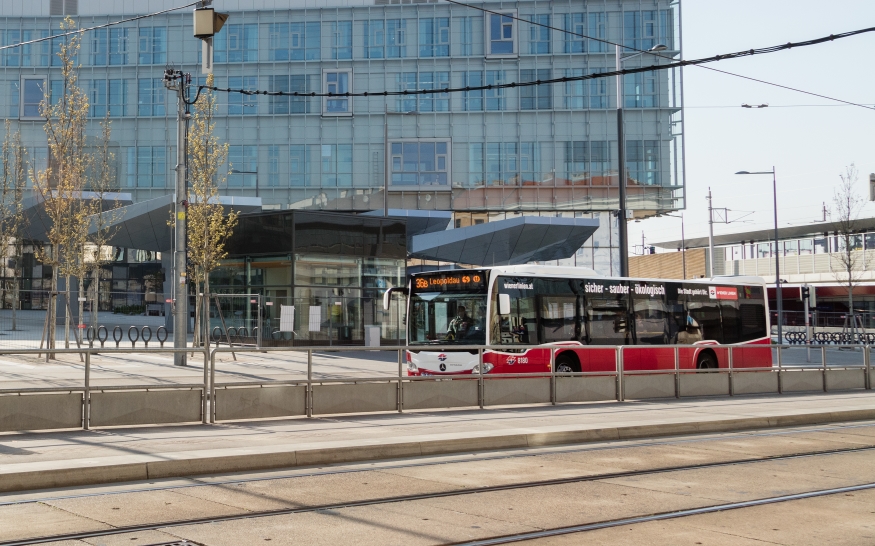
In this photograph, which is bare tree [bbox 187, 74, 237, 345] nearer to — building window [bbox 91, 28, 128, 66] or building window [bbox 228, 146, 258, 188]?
building window [bbox 228, 146, 258, 188]

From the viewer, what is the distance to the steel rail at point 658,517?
7336mm

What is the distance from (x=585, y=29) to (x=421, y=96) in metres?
11.5

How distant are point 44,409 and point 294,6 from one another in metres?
54.0

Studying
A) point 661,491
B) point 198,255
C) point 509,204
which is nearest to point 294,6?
point 509,204

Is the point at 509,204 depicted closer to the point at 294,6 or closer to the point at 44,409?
the point at 294,6

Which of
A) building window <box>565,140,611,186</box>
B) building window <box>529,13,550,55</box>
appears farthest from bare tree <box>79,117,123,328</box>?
building window <box>565,140,611,186</box>

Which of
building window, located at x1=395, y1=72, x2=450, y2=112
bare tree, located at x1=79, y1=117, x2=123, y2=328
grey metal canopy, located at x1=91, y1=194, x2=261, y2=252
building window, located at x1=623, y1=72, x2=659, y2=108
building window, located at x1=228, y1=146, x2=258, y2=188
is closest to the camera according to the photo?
bare tree, located at x1=79, y1=117, x2=123, y2=328

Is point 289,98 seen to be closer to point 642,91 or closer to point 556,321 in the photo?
point 642,91

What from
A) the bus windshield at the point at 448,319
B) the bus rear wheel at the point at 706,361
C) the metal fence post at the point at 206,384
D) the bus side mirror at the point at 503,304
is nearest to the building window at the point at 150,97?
the bus windshield at the point at 448,319

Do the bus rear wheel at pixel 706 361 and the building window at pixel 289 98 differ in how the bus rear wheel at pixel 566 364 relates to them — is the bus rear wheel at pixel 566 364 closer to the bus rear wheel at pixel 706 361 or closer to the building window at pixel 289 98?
the bus rear wheel at pixel 706 361

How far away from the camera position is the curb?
32.6 feet

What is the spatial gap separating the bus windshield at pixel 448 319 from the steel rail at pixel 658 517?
37.5 ft

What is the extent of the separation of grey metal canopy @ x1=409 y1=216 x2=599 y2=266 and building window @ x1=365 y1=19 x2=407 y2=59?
19.5m

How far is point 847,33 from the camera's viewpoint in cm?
1523
